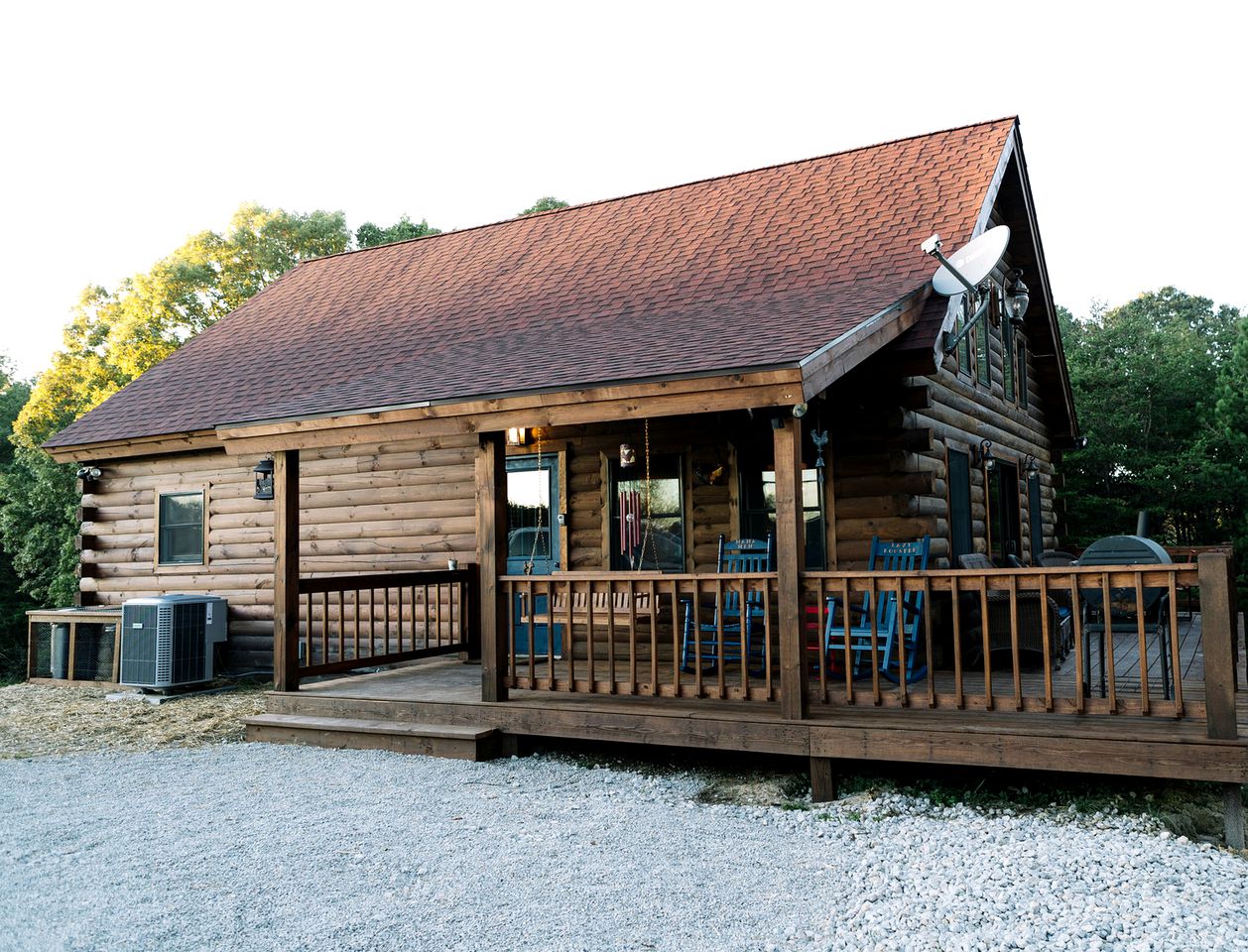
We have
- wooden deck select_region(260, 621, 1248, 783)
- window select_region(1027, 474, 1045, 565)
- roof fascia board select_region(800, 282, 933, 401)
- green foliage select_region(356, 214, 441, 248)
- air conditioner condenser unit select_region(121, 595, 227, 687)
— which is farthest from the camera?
green foliage select_region(356, 214, 441, 248)

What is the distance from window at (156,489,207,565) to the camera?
11133 mm

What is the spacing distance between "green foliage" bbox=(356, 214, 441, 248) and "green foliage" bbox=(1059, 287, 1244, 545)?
1796 centimetres

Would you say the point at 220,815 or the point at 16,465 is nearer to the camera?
the point at 220,815

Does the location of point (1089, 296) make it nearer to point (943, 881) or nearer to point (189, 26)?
point (189, 26)

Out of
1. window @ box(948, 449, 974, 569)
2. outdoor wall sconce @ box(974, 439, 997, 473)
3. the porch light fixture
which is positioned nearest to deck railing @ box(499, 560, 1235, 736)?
window @ box(948, 449, 974, 569)

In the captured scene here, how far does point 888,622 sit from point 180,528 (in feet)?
27.7

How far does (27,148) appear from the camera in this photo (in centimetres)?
Answer: 3183

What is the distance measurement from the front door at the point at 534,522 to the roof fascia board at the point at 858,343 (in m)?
3.56

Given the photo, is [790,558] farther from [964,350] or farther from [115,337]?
[115,337]

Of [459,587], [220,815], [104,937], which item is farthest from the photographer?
[459,587]

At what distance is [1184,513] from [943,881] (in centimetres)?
1926

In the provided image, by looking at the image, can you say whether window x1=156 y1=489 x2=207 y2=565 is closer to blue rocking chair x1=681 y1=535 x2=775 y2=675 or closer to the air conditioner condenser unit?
the air conditioner condenser unit

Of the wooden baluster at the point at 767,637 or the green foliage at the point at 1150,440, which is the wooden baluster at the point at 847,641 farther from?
the green foliage at the point at 1150,440

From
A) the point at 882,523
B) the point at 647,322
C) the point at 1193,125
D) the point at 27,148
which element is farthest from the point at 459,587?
the point at 1193,125
